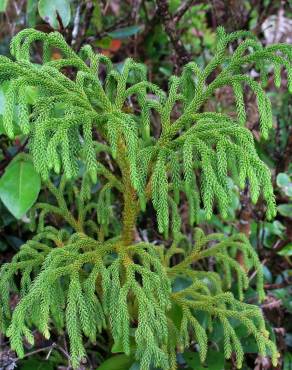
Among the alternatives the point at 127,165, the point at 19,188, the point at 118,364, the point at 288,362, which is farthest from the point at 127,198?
the point at 288,362

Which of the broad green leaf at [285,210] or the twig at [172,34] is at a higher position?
the twig at [172,34]

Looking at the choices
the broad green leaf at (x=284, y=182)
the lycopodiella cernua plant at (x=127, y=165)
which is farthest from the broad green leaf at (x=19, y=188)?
the broad green leaf at (x=284, y=182)

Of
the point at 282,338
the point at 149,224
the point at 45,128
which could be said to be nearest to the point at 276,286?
the point at 282,338

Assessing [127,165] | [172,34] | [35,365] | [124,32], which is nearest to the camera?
[127,165]

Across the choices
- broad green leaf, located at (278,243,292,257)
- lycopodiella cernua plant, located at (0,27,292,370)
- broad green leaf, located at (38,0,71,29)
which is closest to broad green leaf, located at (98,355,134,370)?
lycopodiella cernua plant, located at (0,27,292,370)

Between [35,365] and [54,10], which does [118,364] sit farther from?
[54,10]

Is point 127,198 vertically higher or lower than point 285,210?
higher

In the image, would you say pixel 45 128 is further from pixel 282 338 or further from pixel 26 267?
pixel 282 338

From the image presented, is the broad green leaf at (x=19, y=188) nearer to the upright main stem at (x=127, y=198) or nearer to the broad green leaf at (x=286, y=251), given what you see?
the upright main stem at (x=127, y=198)
